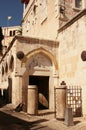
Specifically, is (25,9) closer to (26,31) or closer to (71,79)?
(26,31)

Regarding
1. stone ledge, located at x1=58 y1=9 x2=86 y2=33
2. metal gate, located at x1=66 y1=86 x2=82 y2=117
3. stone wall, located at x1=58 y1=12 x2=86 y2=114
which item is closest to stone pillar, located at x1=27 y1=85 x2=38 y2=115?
metal gate, located at x1=66 y1=86 x2=82 y2=117

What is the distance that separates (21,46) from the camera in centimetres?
1374

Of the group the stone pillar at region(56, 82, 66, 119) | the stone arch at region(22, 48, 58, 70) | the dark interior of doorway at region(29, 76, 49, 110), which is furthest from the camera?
the dark interior of doorway at region(29, 76, 49, 110)

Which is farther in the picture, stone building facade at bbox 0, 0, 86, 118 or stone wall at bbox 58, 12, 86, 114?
stone building facade at bbox 0, 0, 86, 118

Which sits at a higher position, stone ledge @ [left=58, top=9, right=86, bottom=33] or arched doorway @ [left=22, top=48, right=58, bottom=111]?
stone ledge @ [left=58, top=9, right=86, bottom=33]

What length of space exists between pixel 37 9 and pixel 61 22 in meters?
5.11

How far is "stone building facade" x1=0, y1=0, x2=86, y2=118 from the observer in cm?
1164

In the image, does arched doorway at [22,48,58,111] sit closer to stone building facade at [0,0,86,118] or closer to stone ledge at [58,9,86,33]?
stone building facade at [0,0,86,118]

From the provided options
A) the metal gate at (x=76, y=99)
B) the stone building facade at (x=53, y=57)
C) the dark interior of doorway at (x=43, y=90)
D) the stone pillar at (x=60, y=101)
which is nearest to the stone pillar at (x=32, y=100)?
the stone building facade at (x=53, y=57)

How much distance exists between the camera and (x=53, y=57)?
47.2 feet

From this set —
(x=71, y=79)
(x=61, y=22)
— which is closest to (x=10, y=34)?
(x=61, y=22)

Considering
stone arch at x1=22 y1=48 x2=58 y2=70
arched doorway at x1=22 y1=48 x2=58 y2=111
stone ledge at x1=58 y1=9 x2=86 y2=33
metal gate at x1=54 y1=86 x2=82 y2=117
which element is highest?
stone ledge at x1=58 y1=9 x2=86 y2=33

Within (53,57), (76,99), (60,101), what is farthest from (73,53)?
(60,101)

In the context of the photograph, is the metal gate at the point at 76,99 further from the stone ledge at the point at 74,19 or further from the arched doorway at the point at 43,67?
the stone ledge at the point at 74,19
